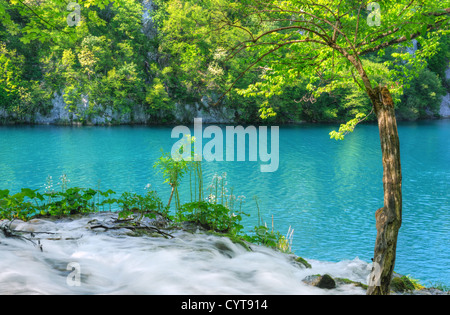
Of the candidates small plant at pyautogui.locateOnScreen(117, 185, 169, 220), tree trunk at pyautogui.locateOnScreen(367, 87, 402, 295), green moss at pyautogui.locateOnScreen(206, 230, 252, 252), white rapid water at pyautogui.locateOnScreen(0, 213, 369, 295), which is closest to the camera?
tree trunk at pyautogui.locateOnScreen(367, 87, 402, 295)

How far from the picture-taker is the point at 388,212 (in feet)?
11.9

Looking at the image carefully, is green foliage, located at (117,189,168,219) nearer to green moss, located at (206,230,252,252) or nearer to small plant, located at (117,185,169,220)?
small plant, located at (117,185,169,220)

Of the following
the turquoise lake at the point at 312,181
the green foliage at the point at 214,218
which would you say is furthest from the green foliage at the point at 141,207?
the turquoise lake at the point at 312,181

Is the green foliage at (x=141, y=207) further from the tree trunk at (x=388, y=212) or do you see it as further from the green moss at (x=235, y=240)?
the tree trunk at (x=388, y=212)

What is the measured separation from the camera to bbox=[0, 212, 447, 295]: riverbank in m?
4.12

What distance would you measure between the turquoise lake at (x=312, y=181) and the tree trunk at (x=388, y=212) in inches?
296

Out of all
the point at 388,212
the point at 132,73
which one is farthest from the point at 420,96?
the point at 388,212

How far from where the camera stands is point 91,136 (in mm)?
40438

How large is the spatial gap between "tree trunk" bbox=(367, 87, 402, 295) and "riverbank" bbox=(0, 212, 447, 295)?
104 cm

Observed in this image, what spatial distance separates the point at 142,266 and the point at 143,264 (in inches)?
2.5

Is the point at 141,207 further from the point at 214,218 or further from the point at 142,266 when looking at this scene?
the point at 142,266

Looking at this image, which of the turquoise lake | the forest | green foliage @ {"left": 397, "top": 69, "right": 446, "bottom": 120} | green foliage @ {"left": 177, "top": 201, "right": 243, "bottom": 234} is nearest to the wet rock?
green foliage @ {"left": 177, "top": 201, "right": 243, "bottom": 234}

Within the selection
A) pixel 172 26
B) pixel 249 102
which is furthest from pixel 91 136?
pixel 249 102
